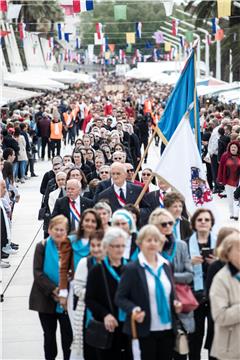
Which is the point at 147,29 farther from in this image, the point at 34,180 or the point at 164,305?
the point at 164,305

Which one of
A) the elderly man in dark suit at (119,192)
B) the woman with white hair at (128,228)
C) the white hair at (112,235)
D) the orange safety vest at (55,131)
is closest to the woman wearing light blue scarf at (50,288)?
the woman with white hair at (128,228)

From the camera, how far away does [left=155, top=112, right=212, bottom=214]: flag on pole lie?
11.5 meters

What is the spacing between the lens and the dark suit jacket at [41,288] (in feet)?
30.1

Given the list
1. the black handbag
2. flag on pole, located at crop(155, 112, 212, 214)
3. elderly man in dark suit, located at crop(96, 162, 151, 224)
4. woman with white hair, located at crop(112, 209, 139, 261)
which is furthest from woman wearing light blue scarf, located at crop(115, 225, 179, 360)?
elderly man in dark suit, located at crop(96, 162, 151, 224)

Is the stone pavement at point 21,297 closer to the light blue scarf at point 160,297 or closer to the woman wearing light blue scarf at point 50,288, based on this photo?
the woman wearing light blue scarf at point 50,288

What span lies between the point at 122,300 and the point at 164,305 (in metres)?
0.31

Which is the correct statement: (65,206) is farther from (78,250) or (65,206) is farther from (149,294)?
(149,294)

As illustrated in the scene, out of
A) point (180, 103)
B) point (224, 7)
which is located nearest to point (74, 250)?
point (180, 103)

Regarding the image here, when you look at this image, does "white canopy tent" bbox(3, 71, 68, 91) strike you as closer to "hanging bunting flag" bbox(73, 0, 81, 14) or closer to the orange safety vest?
"hanging bunting flag" bbox(73, 0, 81, 14)

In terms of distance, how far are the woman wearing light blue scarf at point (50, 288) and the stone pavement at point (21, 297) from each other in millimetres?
879

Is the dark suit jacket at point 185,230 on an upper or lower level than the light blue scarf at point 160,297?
lower

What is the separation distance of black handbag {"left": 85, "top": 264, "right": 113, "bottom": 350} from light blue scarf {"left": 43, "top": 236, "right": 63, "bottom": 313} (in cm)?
107

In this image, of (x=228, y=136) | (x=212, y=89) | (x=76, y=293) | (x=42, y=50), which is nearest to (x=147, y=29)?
(x=42, y=50)

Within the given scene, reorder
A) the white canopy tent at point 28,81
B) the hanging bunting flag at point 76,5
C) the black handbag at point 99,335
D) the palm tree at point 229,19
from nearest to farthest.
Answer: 1. the black handbag at point 99,335
2. the hanging bunting flag at point 76,5
3. the palm tree at point 229,19
4. the white canopy tent at point 28,81
